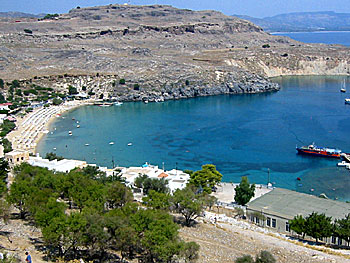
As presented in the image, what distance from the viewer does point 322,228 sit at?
26391mm

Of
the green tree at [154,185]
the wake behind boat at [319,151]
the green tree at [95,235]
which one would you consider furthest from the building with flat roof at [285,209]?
the wake behind boat at [319,151]

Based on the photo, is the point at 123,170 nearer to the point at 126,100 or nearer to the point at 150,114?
the point at 150,114

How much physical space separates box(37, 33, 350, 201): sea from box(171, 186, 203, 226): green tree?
16098mm

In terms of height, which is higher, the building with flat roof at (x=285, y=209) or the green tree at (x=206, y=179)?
the green tree at (x=206, y=179)

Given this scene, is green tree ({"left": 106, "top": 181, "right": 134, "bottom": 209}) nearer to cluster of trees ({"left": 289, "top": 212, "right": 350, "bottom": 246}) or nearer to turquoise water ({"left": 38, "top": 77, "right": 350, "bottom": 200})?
cluster of trees ({"left": 289, "top": 212, "right": 350, "bottom": 246})

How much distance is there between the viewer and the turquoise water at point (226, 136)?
153 feet

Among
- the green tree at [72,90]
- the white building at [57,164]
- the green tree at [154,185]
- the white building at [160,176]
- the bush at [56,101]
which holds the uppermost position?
the green tree at [72,90]

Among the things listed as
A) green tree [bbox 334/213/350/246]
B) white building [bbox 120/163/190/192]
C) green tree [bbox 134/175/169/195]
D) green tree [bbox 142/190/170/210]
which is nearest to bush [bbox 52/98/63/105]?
white building [bbox 120/163/190/192]

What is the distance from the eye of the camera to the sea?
1818 inches

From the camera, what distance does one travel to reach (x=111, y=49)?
122 meters

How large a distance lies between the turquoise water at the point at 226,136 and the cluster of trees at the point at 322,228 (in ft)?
42.7

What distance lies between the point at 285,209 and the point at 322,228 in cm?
541

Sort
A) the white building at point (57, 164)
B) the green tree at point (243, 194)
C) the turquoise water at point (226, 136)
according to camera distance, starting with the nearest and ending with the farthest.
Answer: the green tree at point (243, 194), the white building at point (57, 164), the turquoise water at point (226, 136)

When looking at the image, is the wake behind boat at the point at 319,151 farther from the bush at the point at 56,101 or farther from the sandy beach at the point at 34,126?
the bush at the point at 56,101
